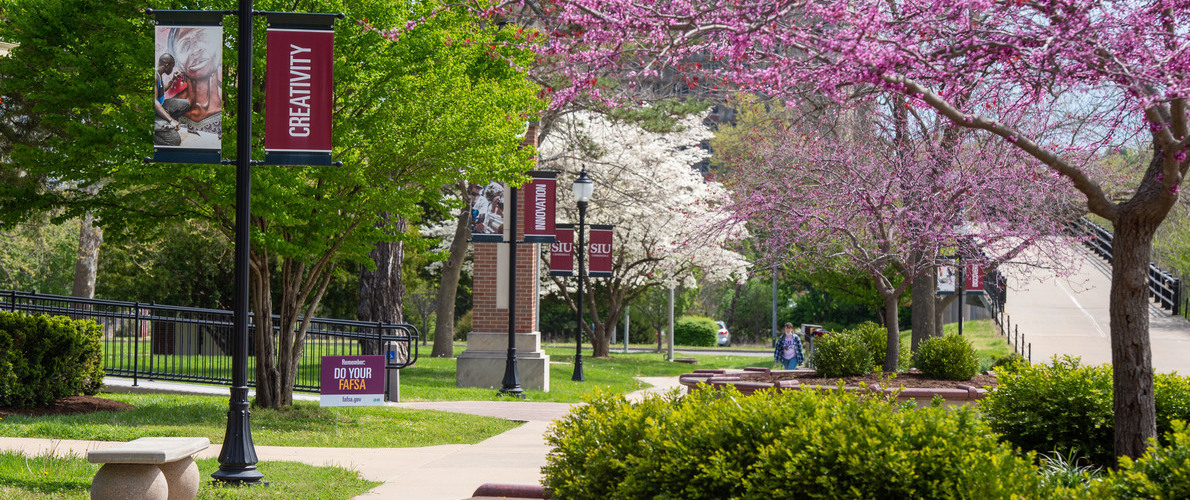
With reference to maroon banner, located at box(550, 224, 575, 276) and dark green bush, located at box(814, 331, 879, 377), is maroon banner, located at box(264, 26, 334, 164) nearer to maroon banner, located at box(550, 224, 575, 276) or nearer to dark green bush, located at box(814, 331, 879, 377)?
dark green bush, located at box(814, 331, 879, 377)

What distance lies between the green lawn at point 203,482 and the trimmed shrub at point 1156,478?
573 centimetres

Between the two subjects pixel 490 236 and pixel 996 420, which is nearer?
pixel 996 420

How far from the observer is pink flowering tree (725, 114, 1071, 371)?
14492 mm

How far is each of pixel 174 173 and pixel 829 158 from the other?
9417 mm

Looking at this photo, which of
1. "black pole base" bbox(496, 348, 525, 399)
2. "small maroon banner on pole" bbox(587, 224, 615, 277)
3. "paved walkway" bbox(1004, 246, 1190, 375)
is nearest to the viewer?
"black pole base" bbox(496, 348, 525, 399)

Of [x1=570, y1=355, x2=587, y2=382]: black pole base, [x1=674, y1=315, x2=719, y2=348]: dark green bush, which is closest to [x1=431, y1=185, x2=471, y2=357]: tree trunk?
[x1=570, y1=355, x2=587, y2=382]: black pole base

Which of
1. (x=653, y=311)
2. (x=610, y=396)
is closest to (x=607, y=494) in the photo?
(x=610, y=396)

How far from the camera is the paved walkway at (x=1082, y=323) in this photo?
2702 cm

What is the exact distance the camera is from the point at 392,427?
521 inches

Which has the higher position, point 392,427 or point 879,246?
point 879,246

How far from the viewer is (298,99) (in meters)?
9.47

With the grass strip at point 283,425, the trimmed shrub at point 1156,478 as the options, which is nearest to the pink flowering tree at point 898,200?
the grass strip at point 283,425

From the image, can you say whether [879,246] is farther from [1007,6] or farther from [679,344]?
[679,344]

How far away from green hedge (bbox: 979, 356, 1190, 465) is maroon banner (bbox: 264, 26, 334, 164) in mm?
6339
